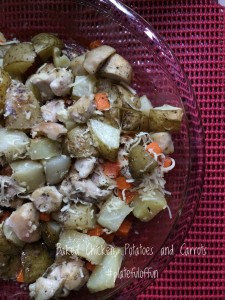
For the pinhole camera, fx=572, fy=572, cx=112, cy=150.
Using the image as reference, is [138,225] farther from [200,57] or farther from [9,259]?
[200,57]

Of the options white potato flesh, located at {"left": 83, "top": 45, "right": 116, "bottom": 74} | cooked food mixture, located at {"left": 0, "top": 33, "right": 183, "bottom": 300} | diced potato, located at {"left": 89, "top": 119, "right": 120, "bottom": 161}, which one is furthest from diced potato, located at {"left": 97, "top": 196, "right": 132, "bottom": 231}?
white potato flesh, located at {"left": 83, "top": 45, "right": 116, "bottom": 74}

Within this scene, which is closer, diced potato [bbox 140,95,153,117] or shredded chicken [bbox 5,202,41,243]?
shredded chicken [bbox 5,202,41,243]

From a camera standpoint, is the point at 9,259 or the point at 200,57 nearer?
the point at 9,259

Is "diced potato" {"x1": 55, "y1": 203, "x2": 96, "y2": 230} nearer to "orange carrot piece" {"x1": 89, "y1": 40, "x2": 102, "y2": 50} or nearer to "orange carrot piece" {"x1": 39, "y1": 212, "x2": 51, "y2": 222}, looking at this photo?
"orange carrot piece" {"x1": 39, "y1": 212, "x2": 51, "y2": 222}

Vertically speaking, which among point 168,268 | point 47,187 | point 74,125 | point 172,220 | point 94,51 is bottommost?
point 168,268

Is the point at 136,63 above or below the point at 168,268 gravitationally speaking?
above

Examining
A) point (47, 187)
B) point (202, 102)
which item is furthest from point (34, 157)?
point (202, 102)

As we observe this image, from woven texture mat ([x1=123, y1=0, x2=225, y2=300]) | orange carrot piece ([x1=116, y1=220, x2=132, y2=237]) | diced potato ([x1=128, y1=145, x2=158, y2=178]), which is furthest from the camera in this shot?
woven texture mat ([x1=123, y1=0, x2=225, y2=300])
